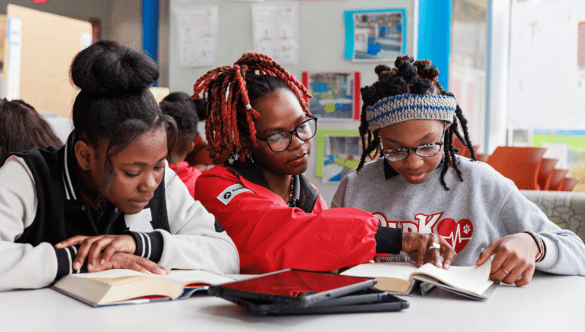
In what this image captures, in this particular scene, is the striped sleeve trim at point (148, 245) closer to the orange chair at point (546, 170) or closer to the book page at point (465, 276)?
the book page at point (465, 276)

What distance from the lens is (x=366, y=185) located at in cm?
129

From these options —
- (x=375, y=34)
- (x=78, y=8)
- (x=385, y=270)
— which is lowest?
(x=385, y=270)

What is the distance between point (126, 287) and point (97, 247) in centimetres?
19

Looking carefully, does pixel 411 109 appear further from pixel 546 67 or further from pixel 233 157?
pixel 546 67

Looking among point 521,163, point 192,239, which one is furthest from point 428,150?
point 521,163

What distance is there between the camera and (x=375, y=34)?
204 centimetres

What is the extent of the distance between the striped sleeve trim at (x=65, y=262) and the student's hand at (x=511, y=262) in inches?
24.3

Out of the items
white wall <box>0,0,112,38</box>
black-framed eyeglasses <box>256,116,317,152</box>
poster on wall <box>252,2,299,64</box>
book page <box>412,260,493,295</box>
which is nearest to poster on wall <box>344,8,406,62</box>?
poster on wall <box>252,2,299,64</box>

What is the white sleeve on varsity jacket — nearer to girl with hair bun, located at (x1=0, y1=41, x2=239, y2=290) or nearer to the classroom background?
girl with hair bun, located at (x1=0, y1=41, x2=239, y2=290)

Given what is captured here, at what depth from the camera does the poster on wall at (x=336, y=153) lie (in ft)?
6.75

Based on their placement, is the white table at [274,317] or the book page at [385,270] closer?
the white table at [274,317]

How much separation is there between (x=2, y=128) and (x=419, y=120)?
3.53 feet

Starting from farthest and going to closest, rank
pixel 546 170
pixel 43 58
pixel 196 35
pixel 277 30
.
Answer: pixel 196 35 → pixel 277 30 → pixel 43 58 → pixel 546 170

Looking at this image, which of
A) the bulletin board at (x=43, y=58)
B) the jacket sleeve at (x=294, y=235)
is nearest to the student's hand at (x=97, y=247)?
the jacket sleeve at (x=294, y=235)
